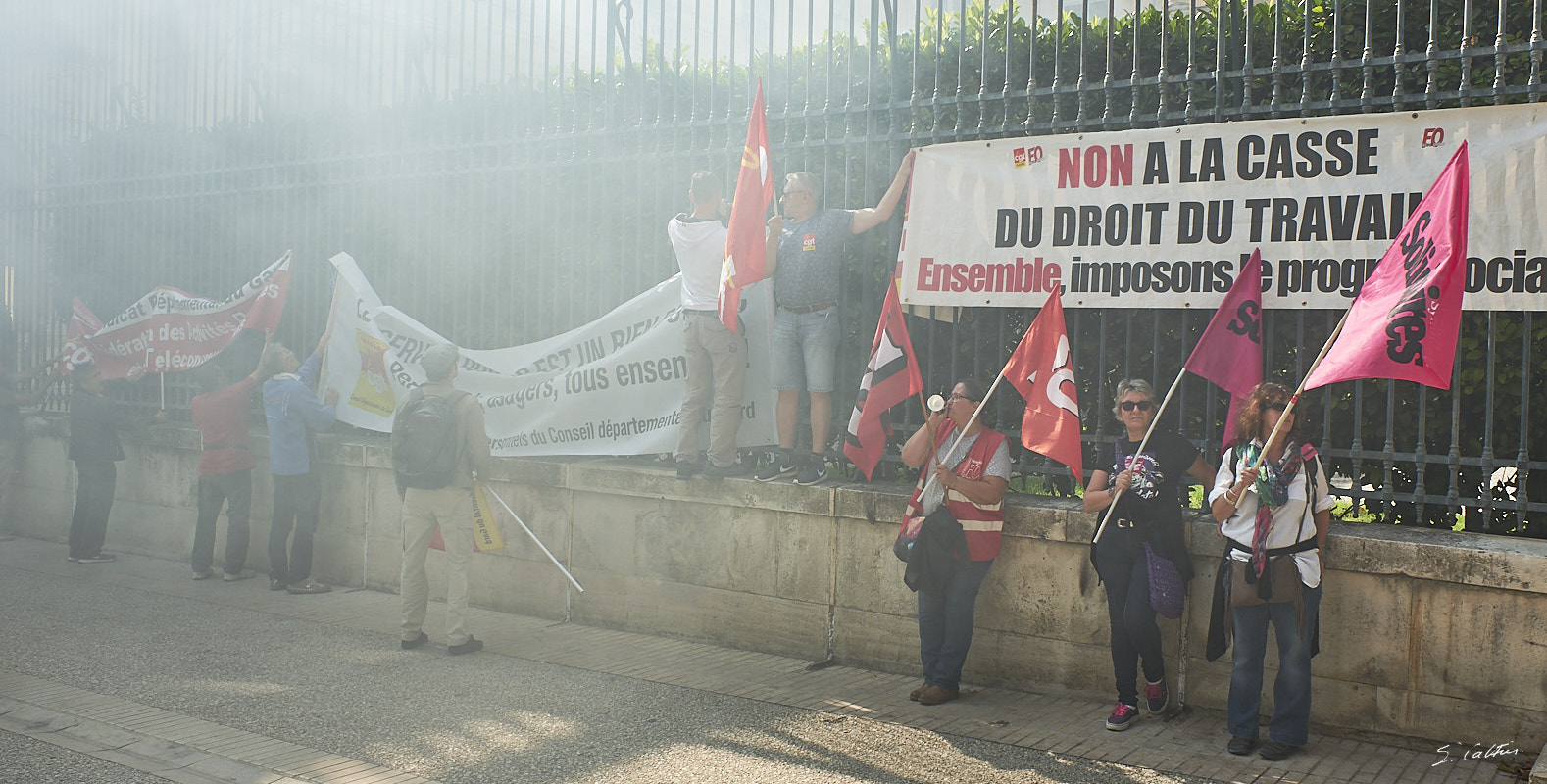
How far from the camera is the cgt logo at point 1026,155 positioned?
618cm

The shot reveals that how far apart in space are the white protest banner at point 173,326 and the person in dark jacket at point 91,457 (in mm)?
440

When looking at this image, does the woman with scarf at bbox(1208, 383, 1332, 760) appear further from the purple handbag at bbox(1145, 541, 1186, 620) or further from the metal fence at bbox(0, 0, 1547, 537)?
the metal fence at bbox(0, 0, 1547, 537)

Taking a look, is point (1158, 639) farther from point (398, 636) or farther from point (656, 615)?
point (398, 636)

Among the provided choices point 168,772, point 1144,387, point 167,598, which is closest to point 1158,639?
point 1144,387

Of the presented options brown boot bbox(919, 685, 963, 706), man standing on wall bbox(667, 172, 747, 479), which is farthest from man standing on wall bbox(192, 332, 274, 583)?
brown boot bbox(919, 685, 963, 706)

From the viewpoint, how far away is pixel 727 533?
23.1 feet

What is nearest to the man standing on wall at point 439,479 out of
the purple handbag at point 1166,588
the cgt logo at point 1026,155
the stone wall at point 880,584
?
the stone wall at point 880,584

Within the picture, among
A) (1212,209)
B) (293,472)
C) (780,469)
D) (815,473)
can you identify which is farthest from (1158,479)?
(293,472)

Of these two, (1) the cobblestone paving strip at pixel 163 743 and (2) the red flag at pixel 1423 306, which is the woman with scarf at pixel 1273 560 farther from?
(1) the cobblestone paving strip at pixel 163 743

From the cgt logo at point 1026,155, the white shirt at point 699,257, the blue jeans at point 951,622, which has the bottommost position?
the blue jeans at point 951,622

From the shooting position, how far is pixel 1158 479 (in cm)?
540

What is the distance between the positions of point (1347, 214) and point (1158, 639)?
2047mm

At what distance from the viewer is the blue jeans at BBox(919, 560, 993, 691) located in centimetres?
588

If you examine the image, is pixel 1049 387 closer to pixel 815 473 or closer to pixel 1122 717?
pixel 1122 717
